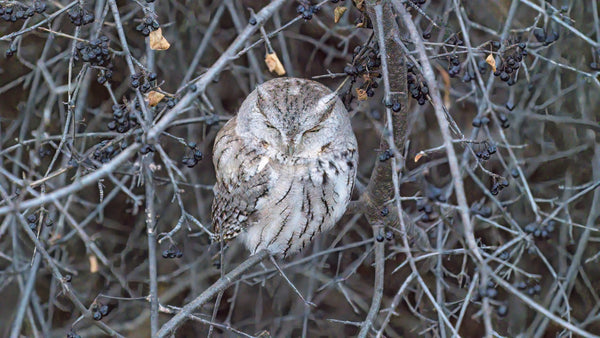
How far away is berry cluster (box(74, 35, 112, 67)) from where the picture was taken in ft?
7.59

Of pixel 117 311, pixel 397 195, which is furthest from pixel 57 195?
pixel 117 311

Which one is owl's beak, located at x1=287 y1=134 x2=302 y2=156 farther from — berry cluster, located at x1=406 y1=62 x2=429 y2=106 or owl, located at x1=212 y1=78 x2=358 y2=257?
berry cluster, located at x1=406 y1=62 x2=429 y2=106

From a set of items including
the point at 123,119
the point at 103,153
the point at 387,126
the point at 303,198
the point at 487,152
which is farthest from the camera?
the point at 303,198

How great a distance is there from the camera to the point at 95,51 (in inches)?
91.7

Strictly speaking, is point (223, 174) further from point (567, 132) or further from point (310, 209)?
point (567, 132)

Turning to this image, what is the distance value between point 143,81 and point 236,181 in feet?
2.99

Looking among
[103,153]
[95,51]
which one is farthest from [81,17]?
[103,153]

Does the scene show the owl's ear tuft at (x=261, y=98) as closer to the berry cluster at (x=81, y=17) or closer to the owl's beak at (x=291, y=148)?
the owl's beak at (x=291, y=148)

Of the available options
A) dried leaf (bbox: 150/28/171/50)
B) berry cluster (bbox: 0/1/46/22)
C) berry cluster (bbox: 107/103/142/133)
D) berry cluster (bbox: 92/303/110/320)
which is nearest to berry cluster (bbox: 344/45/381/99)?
dried leaf (bbox: 150/28/171/50)

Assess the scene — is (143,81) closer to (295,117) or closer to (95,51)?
(95,51)

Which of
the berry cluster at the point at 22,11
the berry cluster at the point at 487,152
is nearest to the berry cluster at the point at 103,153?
the berry cluster at the point at 22,11

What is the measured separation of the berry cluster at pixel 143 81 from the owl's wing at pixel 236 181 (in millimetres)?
831

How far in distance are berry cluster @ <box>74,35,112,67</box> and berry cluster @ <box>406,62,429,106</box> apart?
41.7 inches

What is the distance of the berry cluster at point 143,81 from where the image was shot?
2.21 m
